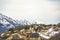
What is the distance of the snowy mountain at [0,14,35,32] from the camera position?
2.36 metres

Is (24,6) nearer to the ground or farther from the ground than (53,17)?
farther from the ground

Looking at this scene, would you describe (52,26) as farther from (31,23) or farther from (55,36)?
(31,23)

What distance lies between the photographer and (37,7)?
2.46 m

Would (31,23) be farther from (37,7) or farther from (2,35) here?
(2,35)

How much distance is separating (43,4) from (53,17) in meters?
0.27

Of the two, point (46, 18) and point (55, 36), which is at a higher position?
point (46, 18)

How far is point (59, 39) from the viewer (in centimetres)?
232

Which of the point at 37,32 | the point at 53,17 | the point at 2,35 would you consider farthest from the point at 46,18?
the point at 2,35

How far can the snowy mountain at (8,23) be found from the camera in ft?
7.74

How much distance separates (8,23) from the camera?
7.78 feet

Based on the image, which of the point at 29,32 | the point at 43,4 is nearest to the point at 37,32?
the point at 29,32

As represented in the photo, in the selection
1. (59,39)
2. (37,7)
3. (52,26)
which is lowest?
(59,39)

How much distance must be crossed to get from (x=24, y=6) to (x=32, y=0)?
17cm

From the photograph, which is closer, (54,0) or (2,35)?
(2,35)
